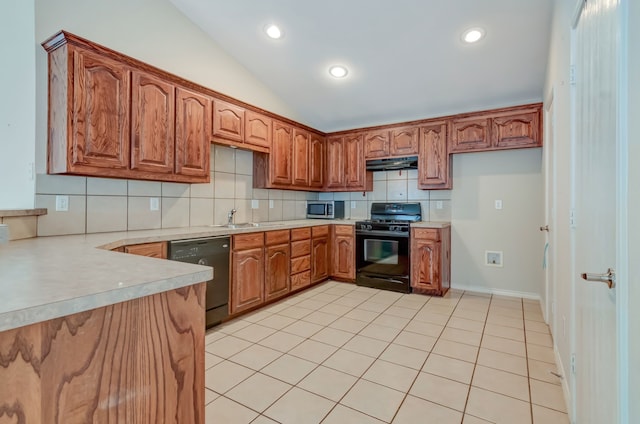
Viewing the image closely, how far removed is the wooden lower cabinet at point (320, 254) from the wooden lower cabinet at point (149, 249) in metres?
2.01

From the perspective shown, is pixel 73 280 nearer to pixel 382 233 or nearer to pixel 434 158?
pixel 382 233

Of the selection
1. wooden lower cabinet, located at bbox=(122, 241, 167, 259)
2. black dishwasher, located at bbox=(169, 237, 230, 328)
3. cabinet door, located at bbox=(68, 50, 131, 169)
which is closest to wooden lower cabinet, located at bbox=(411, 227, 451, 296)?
black dishwasher, located at bbox=(169, 237, 230, 328)

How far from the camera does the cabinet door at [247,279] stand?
2984 millimetres

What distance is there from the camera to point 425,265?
3.75 m

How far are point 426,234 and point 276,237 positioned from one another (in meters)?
1.80

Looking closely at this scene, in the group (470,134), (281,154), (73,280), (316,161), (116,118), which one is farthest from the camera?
(316,161)

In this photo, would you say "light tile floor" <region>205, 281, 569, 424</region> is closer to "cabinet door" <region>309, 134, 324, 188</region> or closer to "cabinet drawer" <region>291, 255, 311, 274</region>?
"cabinet drawer" <region>291, 255, 311, 274</region>

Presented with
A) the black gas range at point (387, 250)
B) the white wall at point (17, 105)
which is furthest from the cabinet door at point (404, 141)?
the white wall at point (17, 105)

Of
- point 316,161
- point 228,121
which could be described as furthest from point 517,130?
point 228,121

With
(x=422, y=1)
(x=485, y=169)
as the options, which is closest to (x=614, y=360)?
(x=422, y=1)

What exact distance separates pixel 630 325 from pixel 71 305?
1.34 metres

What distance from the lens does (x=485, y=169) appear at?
12.6 feet

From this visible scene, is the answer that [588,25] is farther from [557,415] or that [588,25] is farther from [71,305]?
[71,305]

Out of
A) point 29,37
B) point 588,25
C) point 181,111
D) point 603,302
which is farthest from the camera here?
point 181,111
